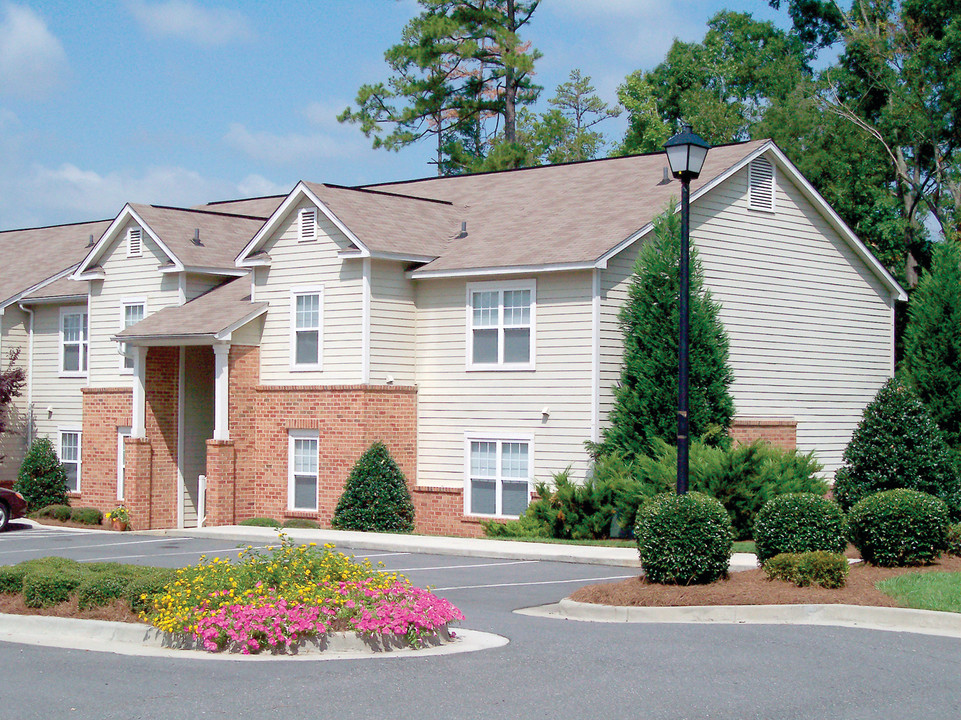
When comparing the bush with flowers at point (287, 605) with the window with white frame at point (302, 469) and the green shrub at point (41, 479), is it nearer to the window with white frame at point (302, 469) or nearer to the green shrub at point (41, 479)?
the window with white frame at point (302, 469)

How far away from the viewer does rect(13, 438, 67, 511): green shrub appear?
33688mm

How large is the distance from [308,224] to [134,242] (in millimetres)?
6585

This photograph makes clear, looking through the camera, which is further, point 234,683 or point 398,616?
point 398,616

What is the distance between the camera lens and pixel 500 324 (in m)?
26.6

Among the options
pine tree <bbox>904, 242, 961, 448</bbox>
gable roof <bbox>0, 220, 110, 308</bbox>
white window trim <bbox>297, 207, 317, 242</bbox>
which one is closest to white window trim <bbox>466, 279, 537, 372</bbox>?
white window trim <bbox>297, 207, 317, 242</bbox>

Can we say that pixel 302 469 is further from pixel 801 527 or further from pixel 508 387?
pixel 801 527

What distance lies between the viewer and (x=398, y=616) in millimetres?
11789

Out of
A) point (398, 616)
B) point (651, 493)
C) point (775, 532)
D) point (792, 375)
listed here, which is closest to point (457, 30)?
point (792, 375)

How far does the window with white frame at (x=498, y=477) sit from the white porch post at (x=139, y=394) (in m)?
8.60

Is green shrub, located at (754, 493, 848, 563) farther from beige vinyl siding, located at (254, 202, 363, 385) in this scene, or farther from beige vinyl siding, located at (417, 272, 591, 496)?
beige vinyl siding, located at (254, 202, 363, 385)

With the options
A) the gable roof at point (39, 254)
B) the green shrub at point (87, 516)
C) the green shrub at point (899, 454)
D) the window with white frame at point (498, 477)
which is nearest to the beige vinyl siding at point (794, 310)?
the window with white frame at point (498, 477)

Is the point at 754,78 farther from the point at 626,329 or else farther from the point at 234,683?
the point at 234,683

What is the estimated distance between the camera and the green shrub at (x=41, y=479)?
1326 inches

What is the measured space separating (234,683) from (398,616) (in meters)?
2.12
